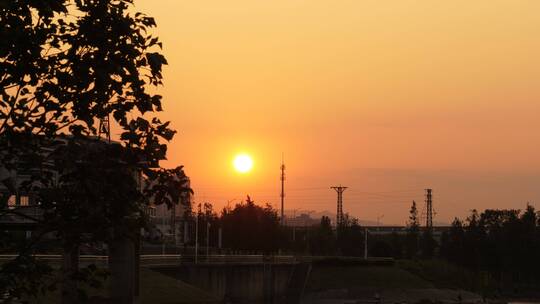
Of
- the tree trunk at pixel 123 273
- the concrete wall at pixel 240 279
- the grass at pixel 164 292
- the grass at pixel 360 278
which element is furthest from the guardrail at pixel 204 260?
the tree trunk at pixel 123 273

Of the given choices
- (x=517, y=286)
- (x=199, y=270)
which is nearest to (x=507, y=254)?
(x=517, y=286)

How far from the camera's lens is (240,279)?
101500 millimetres

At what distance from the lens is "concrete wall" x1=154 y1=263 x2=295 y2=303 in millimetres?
87188

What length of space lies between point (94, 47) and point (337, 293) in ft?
371

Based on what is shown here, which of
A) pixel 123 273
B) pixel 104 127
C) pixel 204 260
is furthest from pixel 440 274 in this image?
pixel 104 127

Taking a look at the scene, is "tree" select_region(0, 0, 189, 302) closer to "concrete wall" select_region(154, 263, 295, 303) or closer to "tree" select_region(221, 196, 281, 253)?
"concrete wall" select_region(154, 263, 295, 303)

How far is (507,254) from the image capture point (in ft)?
610

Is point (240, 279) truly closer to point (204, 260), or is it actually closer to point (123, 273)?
point (204, 260)

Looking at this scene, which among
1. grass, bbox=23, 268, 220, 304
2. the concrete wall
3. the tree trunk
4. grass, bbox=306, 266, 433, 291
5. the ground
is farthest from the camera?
grass, bbox=306, 266, 433, 291

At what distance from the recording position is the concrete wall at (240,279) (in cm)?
8719

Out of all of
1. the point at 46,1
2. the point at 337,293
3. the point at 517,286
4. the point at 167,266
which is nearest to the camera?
the point at 46,1

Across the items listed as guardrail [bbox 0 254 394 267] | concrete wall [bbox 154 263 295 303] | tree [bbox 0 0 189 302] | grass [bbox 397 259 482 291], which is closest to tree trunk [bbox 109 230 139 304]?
guardrail [bbox 0 254 394 267]

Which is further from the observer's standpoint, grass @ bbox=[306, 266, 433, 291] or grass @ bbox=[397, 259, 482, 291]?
grass @ bbox=[397, 259, 482, 291]

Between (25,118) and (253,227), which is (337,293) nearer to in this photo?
(253,227)
